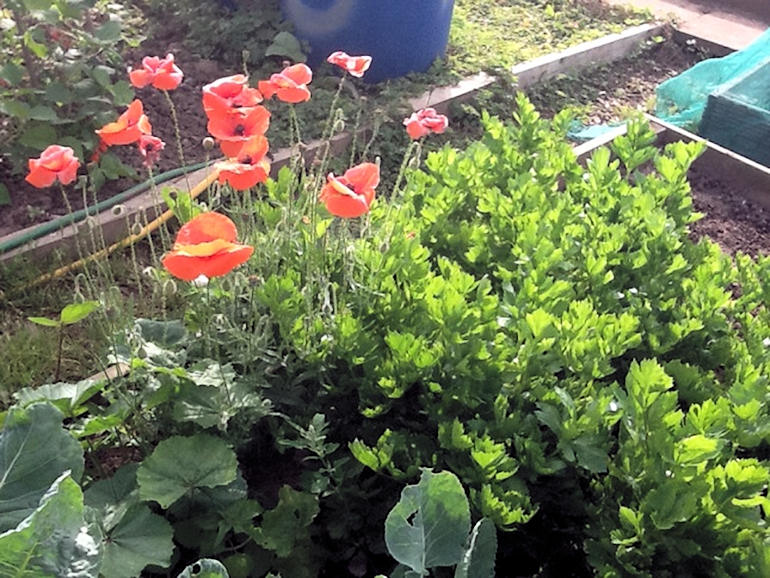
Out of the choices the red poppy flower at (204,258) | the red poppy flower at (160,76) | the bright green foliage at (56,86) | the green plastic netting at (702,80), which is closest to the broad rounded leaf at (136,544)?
the red poppy flower at (204,258)

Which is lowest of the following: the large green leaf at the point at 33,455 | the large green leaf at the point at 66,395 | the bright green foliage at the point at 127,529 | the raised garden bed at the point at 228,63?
the raised garden bed at the point at 228,63

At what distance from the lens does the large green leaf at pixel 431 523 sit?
124 cm

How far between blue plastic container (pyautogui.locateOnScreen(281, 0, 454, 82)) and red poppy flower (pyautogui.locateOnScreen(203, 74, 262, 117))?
217cm

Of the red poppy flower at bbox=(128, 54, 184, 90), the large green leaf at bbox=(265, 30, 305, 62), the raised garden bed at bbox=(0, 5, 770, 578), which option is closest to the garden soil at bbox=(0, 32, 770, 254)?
the large green leaf at bbox=(265, 30, 305, 62)

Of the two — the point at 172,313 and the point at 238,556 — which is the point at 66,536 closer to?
the point at 238,556

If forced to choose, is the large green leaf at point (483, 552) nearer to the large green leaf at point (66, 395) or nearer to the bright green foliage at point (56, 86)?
the large green leaf at point (66, 395)

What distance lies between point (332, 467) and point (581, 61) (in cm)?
386

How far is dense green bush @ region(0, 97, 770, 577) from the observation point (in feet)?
4.91

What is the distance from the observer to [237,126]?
1668 mm

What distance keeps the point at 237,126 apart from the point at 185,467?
2.39ft

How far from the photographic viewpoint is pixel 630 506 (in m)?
1.55

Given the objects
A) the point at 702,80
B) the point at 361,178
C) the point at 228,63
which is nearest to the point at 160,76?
the point at 361,178

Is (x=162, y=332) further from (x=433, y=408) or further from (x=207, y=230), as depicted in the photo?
(x=433, y=408)

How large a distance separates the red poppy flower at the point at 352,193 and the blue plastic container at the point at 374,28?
238cm
